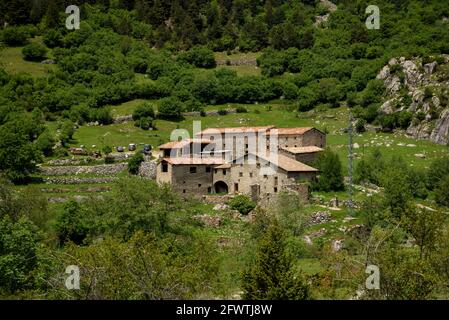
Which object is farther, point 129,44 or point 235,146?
point 129,44

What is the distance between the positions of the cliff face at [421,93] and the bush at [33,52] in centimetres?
6381

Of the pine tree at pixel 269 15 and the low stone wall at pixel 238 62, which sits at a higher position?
the pine tree at pixel 269 15

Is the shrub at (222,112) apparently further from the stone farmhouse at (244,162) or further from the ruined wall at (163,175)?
the ruined wall at (163,175)

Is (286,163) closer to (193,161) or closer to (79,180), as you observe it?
(193,161)

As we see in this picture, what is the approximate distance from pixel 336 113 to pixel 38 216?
66397 millimetres

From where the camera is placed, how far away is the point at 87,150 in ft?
332

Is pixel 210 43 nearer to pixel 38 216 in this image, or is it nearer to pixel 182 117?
pixel 182 117

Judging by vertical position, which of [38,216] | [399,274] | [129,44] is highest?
[129,44]

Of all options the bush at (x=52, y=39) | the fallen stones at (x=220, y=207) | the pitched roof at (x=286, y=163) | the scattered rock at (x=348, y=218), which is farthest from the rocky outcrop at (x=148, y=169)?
the bush at (x=52, y=39)

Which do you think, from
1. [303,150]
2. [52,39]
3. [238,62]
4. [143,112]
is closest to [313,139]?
[303,150]

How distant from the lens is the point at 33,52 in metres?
149

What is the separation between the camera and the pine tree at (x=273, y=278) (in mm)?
36906

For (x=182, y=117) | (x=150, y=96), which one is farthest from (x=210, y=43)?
(x=182, y=117)

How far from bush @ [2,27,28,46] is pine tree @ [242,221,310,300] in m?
127
